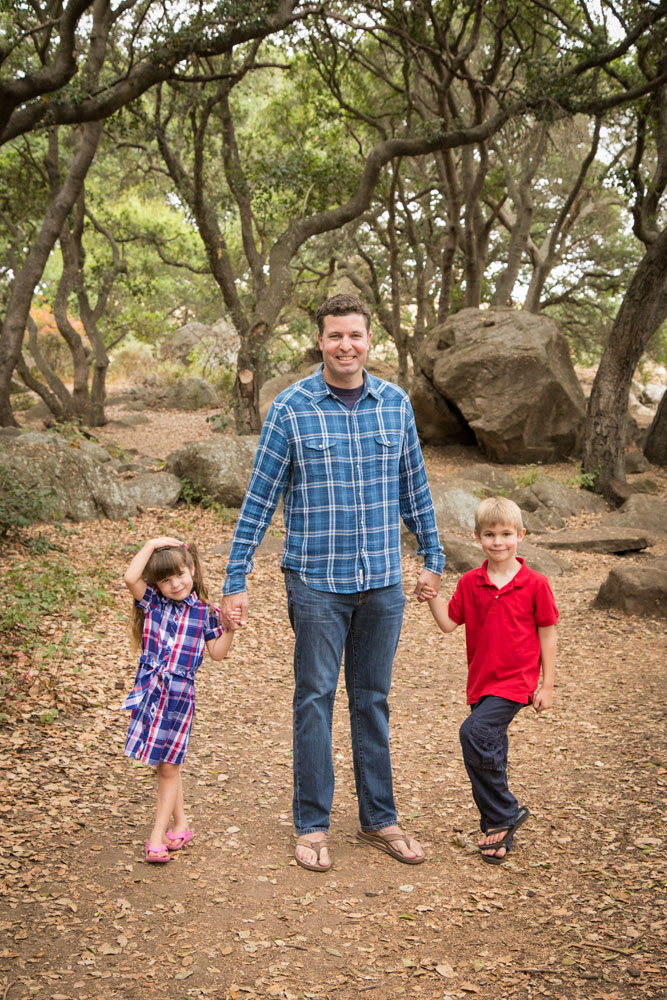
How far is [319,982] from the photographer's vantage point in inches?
109

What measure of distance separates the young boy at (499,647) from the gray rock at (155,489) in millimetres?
7099

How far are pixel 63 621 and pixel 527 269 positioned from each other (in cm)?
1837

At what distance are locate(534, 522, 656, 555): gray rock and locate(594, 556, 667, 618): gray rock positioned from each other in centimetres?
231

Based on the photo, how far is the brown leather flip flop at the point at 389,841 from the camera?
3507 mm

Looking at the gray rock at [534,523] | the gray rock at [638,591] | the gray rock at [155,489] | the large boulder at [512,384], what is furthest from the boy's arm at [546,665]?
the large boulder at [512,384]

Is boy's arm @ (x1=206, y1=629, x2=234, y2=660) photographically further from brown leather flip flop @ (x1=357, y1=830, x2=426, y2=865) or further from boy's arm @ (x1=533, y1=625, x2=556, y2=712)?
boy's arm @ (x1=533, y1=625, x2=556, y2=712)

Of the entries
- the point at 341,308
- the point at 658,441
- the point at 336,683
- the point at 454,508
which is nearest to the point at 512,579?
the point at 336,683

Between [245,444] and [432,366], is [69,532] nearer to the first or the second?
[245,444]

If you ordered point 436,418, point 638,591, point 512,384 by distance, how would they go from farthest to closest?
point 436,418 < point 512,384 < point 638,591

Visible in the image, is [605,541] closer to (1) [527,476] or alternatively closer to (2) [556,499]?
(2) [556,499]

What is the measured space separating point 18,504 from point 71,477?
5.21ft

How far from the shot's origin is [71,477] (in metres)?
9.45

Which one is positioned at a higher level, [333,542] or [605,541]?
[333,542]

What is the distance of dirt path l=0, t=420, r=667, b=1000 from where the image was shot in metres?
2.77
